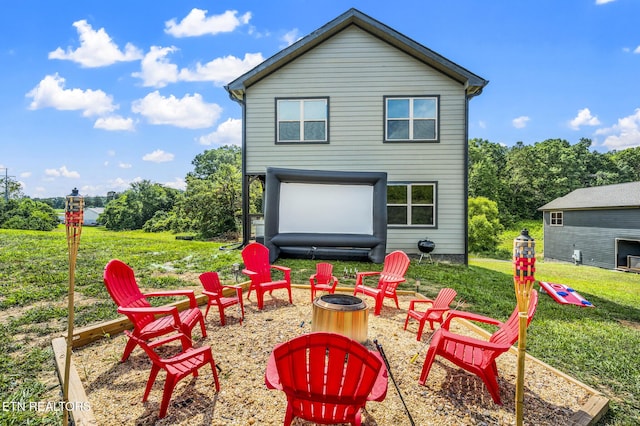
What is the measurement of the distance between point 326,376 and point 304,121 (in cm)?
983

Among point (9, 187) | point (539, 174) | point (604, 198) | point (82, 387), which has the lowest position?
point (82, 387)

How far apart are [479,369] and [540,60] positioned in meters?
28.1

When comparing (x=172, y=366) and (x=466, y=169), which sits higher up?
(x=466, y=169)

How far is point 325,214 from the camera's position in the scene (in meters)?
9.46

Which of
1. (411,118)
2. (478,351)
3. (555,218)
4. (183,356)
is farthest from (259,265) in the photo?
(555,218)

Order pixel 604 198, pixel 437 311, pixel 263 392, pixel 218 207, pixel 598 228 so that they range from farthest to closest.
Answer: pixel 604 198 → pixel 598 228 → pixel 218 207 → pixel 437 311 → pixel 263 392

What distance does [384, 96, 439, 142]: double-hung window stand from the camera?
10.7 m

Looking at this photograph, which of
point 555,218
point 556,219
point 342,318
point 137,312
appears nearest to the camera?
point 137,312

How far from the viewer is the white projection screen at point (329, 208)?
9320mm

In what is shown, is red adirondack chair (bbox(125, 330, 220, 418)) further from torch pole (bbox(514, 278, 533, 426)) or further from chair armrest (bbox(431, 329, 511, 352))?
torch pole (bbox(514, 278, 533, 426))

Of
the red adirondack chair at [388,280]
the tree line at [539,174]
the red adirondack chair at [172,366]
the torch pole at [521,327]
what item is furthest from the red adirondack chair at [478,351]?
the tree line at [539,174]

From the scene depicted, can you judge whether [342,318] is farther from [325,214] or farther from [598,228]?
[598,228]

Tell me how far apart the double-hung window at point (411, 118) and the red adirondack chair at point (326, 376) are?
9641 millimetres

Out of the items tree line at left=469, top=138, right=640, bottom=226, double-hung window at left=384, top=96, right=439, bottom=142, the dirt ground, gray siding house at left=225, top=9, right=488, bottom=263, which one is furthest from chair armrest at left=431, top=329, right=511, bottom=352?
tree line at left=469, top=138, right=640, bottom=226
